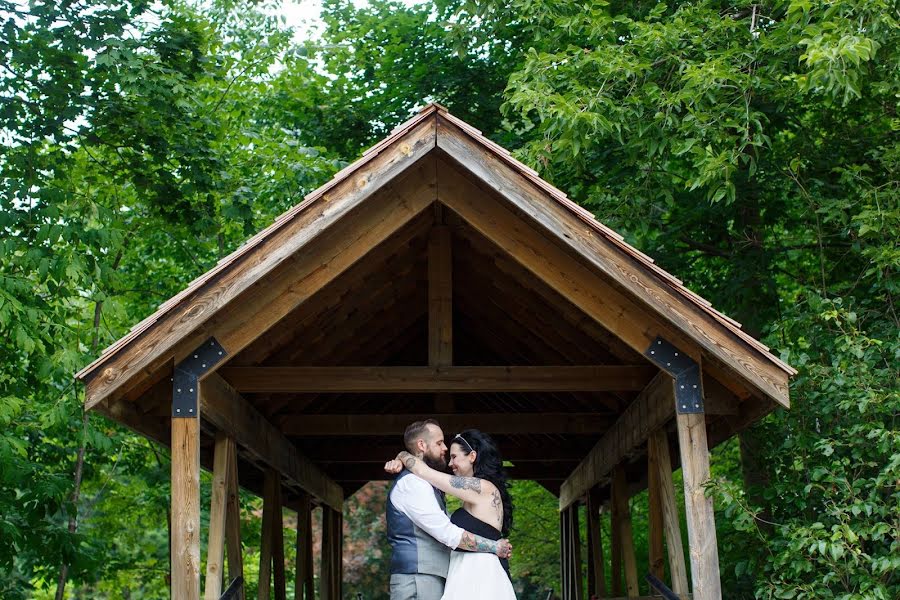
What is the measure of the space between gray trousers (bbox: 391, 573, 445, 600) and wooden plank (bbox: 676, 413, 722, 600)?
5.12 feet

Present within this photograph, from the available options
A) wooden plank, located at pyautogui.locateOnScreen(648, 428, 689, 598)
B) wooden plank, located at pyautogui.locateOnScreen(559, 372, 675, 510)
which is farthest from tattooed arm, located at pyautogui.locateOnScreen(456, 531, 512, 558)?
wooden plank, located at pyautogui.locateOnScreen(559, 372, 675, 510)

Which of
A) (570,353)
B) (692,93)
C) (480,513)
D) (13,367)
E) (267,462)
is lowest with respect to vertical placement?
(480,513)

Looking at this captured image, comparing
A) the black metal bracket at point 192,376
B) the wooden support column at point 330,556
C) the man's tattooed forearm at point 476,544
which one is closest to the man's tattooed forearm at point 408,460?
the man's tattooed forearm at point 476,544

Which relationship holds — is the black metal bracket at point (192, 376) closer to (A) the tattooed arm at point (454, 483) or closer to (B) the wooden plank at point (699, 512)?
(A) the tattooed arm at point (454, 483)

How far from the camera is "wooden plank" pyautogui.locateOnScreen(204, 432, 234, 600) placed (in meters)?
6.79

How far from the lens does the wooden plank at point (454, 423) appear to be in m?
10.3

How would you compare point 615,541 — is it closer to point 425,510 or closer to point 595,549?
point 595,549

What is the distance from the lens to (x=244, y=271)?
6.19 metres

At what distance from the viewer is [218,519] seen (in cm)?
711

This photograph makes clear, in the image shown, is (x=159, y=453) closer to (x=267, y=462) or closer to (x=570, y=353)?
(x=267, y=462)

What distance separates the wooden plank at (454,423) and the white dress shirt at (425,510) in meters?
3.96

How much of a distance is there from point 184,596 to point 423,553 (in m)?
1.44

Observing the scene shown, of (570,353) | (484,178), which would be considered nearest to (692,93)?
(570,353)

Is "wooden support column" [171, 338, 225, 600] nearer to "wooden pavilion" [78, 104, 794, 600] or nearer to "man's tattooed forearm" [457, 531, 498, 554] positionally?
"wooden pavilion" [78, 104, 794, 600]
